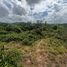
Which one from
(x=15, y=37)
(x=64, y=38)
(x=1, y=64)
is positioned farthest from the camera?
(x=64, y=38)

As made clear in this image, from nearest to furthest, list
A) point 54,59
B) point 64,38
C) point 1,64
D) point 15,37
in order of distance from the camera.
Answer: point 1,64
point 54,59
point 15,37
point 64,38

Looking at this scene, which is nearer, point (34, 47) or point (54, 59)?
point (54, 59)

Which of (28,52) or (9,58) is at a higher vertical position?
(9,58)

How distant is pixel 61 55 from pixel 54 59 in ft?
4.16

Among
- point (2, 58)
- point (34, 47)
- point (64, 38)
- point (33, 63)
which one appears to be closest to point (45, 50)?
point (34, 47)

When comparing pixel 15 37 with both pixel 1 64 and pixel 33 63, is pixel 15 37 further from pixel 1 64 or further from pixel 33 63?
pixel 1 64

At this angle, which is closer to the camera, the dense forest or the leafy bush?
the leafy bush

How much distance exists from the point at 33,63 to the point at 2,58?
2.52 m

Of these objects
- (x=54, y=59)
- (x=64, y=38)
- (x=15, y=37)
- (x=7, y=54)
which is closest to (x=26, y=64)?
(x=7, y=54)

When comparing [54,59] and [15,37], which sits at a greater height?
[15,37]

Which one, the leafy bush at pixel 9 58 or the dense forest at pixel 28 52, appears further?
the dense forest at pixel 28 52

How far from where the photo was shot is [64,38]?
66.8 ft

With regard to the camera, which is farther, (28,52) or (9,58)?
(28,52)

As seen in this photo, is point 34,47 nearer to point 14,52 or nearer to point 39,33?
point 14,52
